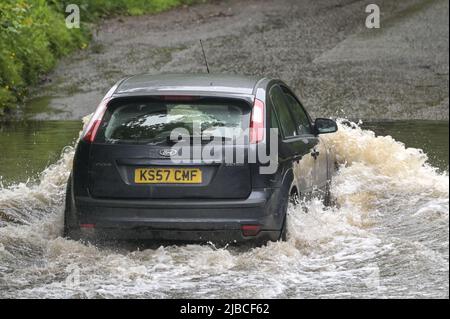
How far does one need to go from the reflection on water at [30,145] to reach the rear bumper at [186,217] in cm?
451

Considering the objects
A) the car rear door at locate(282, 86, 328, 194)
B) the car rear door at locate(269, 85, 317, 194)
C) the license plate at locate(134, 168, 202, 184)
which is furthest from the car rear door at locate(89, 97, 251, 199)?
the car rear door at locate(282, 86, 328, 194)

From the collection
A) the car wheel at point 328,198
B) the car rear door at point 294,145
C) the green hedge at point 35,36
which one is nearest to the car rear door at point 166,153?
the car rear door at point 294,145

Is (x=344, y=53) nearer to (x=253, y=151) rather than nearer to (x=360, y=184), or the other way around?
(x=360, y=184)

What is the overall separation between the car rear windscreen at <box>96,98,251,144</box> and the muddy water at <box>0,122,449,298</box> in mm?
877

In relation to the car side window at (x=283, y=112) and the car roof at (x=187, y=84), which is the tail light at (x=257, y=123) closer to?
the car roof at (x=187, y=84)

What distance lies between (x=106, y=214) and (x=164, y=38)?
17671mm

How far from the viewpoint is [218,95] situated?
831 cm

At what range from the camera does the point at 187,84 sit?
8570 millimetres

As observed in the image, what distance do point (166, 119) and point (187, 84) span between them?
428 millimetres

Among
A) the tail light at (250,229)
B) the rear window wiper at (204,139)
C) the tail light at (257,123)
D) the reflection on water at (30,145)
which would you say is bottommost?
the reflection on water at (30,145)

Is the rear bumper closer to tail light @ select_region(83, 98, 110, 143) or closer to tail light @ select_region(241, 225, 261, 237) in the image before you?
tail light @ select_region(241, 225, 261, 237)

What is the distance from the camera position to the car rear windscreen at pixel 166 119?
817cm
